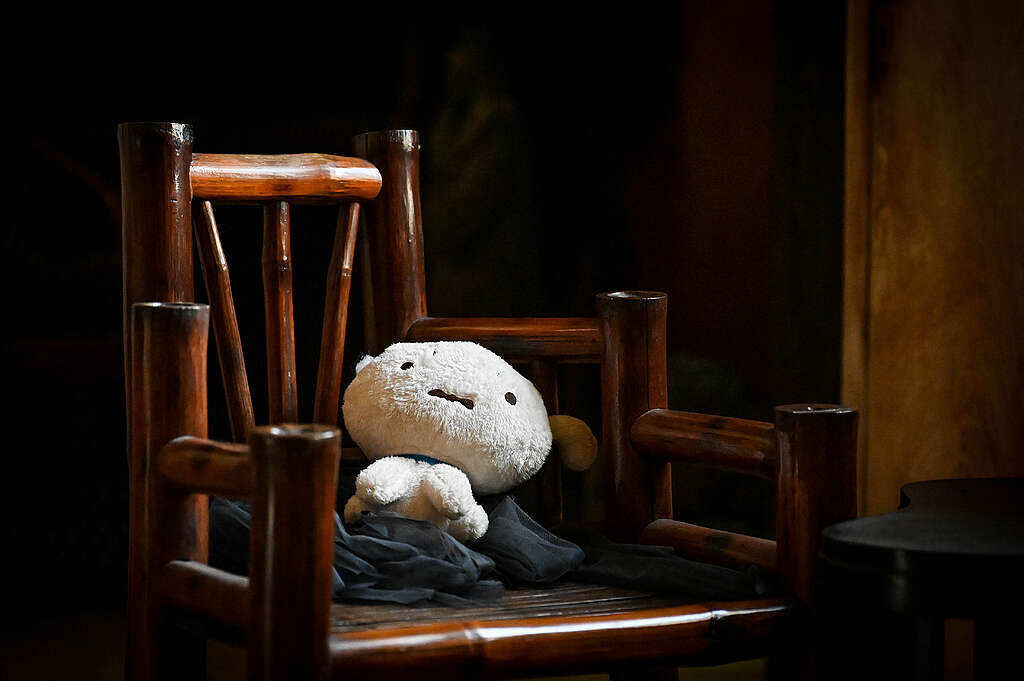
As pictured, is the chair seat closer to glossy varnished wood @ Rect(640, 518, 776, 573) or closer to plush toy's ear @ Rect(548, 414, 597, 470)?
glossy varnished wood @ Rect(640, 518, 776, 573)

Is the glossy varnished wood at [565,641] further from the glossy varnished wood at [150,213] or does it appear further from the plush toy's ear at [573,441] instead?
the glossy varnished wood at [150,213]

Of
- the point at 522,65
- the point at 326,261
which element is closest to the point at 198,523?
the point at 326,261

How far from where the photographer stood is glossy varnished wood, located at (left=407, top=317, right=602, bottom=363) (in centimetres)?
128

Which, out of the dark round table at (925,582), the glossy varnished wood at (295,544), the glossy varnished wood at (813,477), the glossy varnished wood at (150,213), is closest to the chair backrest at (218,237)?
the glossy varnished wood at (150,213)

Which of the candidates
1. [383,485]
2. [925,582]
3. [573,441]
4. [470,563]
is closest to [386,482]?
[383,485]

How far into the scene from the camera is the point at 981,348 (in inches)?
58.6

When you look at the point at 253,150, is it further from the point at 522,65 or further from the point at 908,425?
the point at 908,425

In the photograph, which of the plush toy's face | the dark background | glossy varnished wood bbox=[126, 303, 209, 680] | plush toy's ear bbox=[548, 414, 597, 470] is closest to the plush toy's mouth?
the plush toy's face

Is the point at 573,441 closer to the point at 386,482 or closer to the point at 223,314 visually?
the point at 386,482

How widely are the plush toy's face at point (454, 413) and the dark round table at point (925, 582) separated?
367 millimetres

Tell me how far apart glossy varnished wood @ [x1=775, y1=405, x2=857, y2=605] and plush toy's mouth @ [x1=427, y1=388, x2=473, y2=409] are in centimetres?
29

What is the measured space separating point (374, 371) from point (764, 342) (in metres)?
0.82

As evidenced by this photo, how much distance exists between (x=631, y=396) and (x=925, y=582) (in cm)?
48

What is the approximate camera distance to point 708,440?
1.09 metres
